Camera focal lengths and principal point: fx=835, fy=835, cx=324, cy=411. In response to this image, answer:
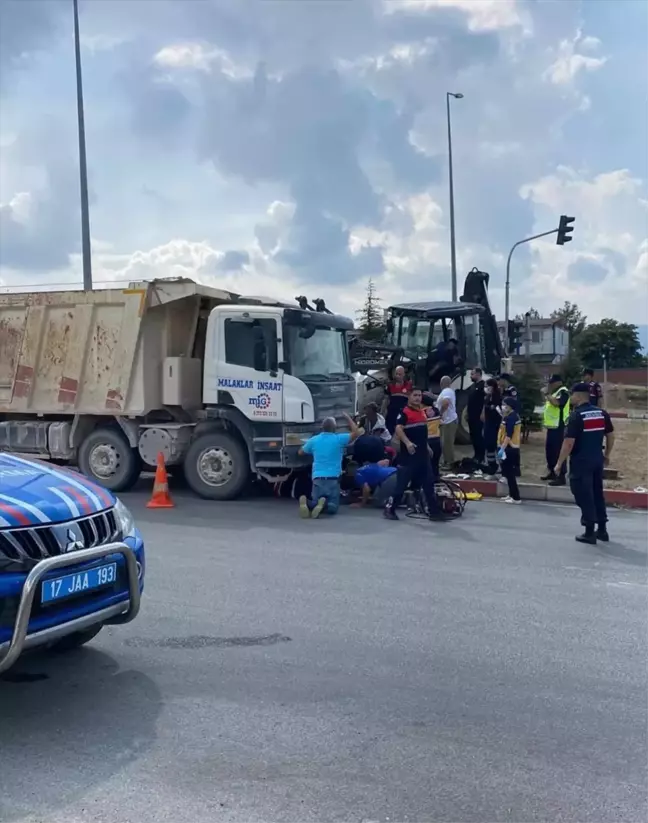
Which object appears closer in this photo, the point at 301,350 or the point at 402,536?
the point at 402,536

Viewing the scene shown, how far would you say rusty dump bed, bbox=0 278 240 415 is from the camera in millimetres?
11570

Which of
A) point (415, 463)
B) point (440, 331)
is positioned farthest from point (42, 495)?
point (440, 331)

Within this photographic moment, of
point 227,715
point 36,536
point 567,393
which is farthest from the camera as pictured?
→ point 567,393

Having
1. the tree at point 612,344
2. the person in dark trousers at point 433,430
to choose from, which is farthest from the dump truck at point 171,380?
the tree at point 612,344

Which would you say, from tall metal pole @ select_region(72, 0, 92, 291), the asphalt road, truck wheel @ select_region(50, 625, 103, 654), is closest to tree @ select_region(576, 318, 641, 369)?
tall metal pole @ select_region(72, 0, 92, 291)

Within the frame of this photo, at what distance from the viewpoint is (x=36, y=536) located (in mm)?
3926

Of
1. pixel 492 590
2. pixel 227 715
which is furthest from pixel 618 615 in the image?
pixel 227 715

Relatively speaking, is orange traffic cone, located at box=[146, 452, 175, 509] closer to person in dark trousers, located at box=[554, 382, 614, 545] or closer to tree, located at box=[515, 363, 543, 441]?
person in dark trousers, located at box=[554, 382, 614, 545]

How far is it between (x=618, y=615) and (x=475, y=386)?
8.59 m

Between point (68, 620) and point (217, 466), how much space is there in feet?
24.0

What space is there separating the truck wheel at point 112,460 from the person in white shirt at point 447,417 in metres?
4.89

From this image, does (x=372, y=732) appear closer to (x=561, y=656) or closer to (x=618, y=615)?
(x=561, y=656)

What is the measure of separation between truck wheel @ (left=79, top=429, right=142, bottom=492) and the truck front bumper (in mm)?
7495

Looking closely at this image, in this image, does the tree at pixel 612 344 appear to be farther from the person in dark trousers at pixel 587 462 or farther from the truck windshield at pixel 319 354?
the person in dark trousers at pixel 587 462
